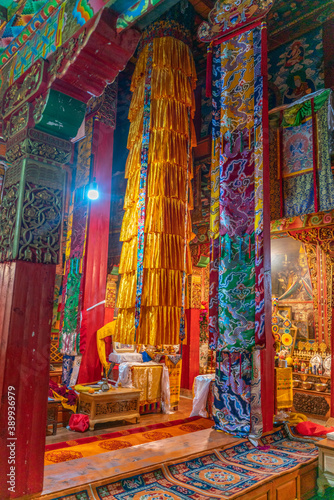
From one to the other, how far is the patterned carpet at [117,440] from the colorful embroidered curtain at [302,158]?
366 centimetres

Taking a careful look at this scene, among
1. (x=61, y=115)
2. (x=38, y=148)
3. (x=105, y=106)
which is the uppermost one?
(x=105, y=106)

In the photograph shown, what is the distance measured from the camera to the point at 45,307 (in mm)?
2820

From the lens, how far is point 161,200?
6.01 m

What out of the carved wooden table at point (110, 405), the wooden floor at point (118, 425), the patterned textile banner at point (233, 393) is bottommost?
the wooden floor at point (118, 425)

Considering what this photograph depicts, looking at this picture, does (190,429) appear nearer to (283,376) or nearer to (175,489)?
(283,376)

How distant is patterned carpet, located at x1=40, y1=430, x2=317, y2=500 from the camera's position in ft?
9.58

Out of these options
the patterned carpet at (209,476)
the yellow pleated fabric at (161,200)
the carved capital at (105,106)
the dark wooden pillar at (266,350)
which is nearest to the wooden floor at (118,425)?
the yellow pleated fabric at (161,200)

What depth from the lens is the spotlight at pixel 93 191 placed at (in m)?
7.12

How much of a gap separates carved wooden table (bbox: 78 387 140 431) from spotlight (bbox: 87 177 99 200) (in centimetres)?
351

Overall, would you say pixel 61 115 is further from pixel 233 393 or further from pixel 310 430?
pixel 310 430

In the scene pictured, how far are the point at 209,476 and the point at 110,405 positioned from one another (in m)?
2.82

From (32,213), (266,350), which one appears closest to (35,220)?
(32,213)

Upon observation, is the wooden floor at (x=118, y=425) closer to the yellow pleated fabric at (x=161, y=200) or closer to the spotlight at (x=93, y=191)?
the yellow pleated fabric at (x=161, y=200)

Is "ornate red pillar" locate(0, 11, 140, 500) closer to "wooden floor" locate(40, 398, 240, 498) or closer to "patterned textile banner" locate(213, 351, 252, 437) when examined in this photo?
"wooden floor" locate(40, 398, 240, 498)
